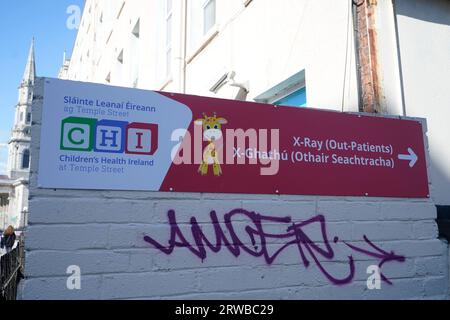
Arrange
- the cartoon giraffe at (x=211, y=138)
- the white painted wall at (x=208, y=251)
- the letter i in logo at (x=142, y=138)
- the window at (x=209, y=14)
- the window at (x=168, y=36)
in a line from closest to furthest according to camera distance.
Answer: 1. the white painted wall at (x=208, y=251)
2. the letter i in logo at (x=142, y=138)
3. the cartoon giraffe at (x=211, y=138)
4. the window at (x=209, y=14)
5. the window at (x=168, y=36)

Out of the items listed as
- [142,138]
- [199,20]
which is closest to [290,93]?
[142,138]

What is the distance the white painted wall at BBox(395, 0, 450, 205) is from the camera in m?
3.74

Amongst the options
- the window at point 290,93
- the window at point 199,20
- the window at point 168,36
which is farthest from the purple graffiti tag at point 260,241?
the window at point 168,36

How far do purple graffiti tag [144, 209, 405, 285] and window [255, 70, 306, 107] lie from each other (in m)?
2.05

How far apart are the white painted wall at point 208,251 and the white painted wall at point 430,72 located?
829 millimetres

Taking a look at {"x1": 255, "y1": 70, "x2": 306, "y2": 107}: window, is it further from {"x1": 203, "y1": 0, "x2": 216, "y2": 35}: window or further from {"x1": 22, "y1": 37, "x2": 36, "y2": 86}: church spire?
{"x1": 22, "y1": 37, "x2": 36, "y2": 86}: church spire

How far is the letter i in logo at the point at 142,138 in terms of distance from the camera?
8.21ft

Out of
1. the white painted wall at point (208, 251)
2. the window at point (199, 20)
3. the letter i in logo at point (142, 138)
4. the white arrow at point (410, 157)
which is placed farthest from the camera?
the window at point (199, 20)

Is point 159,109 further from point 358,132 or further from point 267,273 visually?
point 358,132

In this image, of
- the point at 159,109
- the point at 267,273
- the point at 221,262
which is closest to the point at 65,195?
the point at 159,109

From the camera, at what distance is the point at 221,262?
8.36 ft

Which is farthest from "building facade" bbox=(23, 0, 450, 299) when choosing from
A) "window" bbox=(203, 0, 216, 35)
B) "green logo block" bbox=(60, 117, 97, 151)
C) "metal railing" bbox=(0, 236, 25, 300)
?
"metal railing" bbox=(0, 236, 25, 300)

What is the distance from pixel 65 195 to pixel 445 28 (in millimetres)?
4120

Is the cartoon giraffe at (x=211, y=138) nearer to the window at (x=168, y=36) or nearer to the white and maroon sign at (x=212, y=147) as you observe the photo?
the white and maroon sign at (x=212, y=147)
